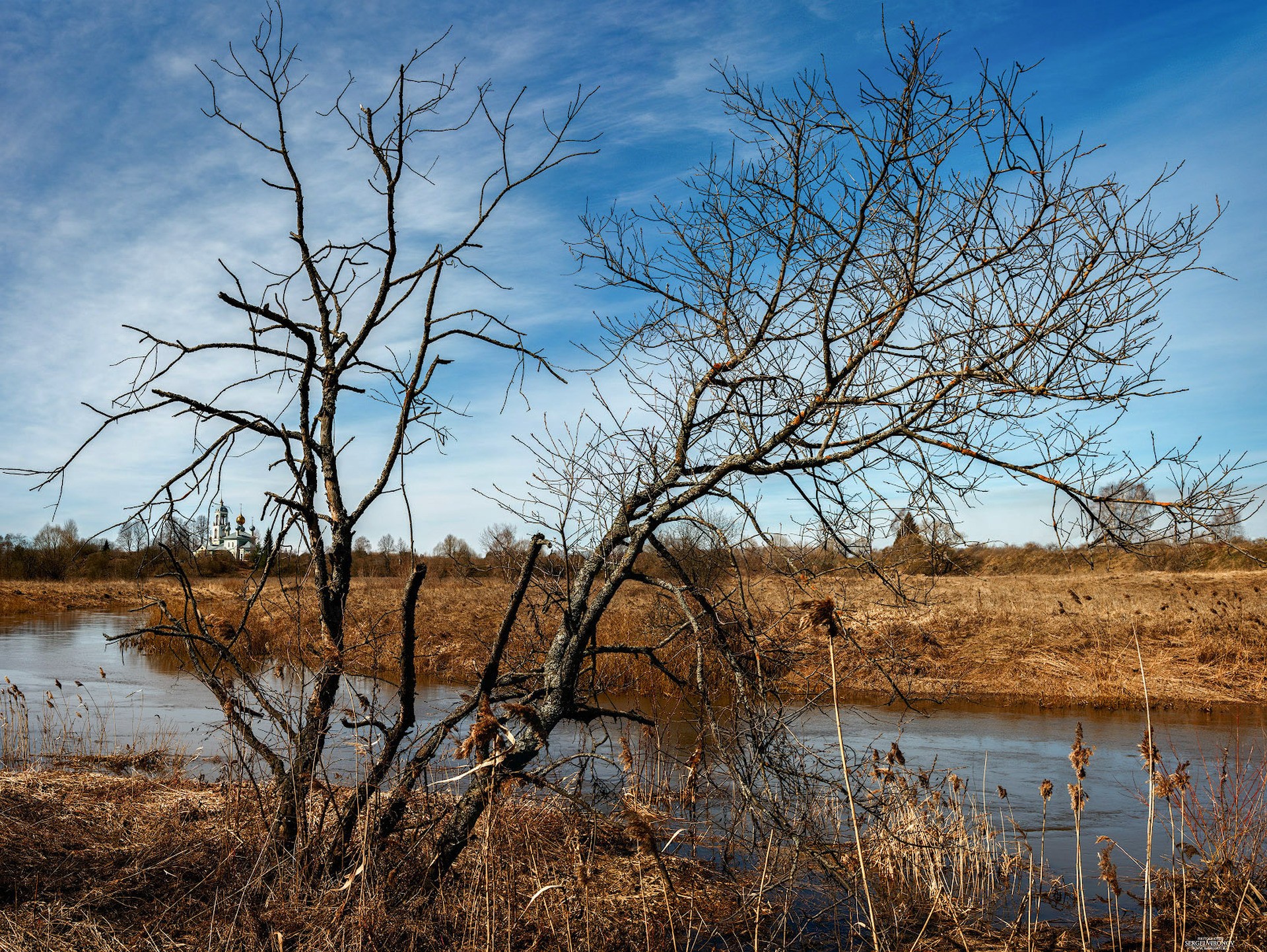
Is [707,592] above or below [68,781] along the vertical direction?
above

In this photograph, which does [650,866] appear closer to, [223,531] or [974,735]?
[223,531]

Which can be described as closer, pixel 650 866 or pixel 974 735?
pixel 650 866

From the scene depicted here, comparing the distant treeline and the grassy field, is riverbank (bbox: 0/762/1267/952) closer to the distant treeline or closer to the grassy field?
the grassy field

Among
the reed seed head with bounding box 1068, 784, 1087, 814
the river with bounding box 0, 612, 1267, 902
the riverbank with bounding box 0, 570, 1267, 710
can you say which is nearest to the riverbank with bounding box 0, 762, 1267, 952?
the reed seed head with bounding box 1068, 784, 1087, 814

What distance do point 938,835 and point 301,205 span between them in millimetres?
5902

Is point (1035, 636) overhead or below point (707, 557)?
below

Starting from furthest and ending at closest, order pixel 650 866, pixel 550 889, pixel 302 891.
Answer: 1. pixel 650 866
2. pixel 302 891
3. pixel 550 889

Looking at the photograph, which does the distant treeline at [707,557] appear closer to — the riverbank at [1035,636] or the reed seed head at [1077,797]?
the reed seed head at [1077,797]

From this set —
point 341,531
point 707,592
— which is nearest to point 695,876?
point 707,592

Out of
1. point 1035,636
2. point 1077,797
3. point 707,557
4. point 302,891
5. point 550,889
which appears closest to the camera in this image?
point 550,889

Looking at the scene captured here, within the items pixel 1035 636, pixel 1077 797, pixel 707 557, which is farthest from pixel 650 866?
pixel 1035 636

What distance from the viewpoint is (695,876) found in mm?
6242

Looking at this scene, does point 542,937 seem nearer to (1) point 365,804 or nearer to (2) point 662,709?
(1) point 365,804

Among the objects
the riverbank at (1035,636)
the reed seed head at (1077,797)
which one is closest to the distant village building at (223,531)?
the reed seed head at (1077,797)
